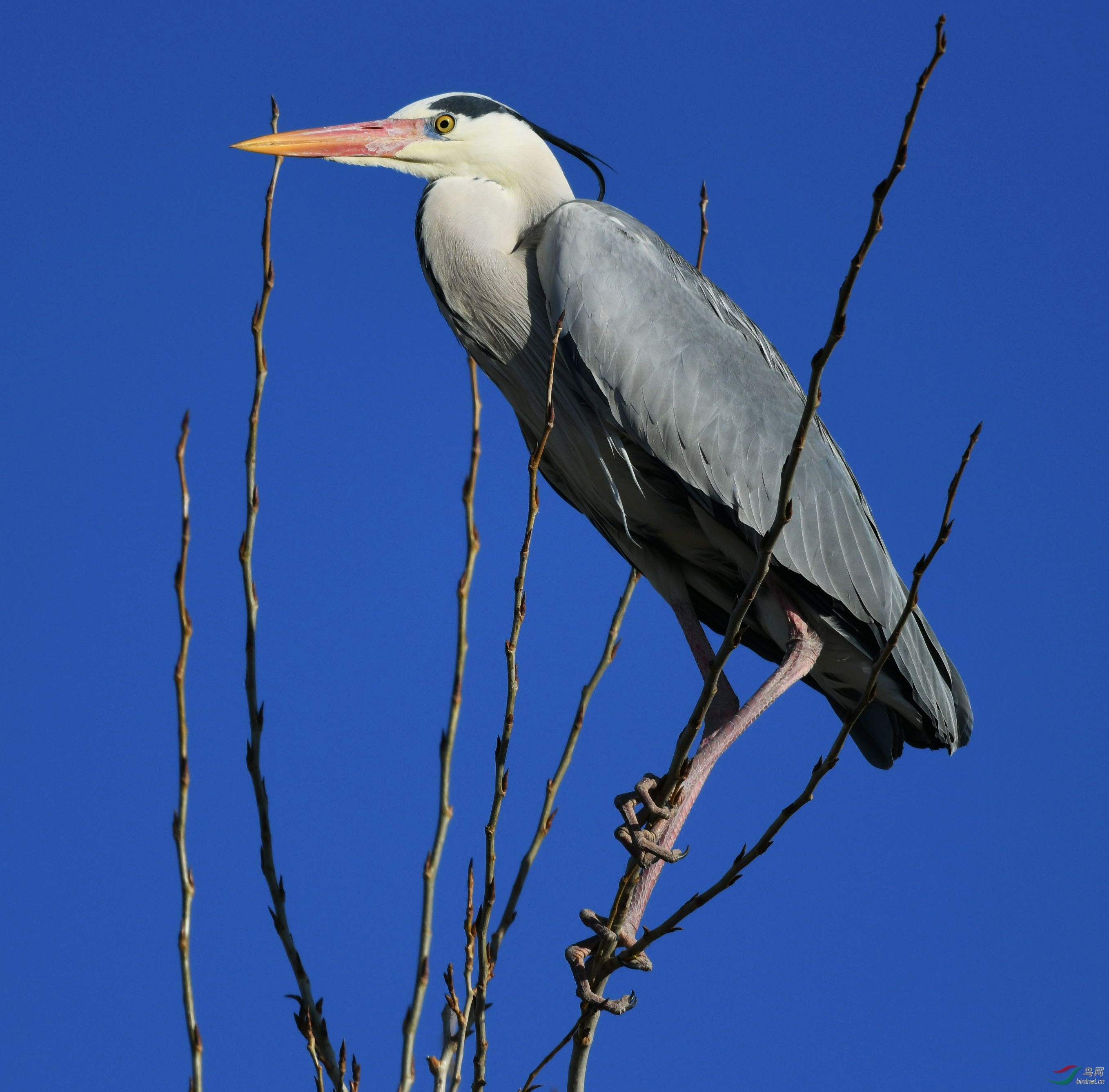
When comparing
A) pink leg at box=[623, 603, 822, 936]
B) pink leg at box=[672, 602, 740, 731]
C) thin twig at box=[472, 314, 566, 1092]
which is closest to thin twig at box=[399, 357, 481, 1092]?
thin twig at box=[472, 314, 566, 1092]

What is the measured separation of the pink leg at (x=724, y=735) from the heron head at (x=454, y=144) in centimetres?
148

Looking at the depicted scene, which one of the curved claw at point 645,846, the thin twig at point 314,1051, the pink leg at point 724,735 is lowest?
the thin twig at point 314,1051

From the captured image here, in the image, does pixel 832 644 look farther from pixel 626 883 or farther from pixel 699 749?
pixel 626 883

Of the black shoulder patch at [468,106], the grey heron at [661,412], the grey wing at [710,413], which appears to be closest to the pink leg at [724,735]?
the grey heron at [661,412]

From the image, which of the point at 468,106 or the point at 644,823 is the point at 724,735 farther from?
the point at 468,106

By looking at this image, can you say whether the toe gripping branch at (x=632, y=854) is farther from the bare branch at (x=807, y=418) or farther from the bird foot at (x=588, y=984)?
the bare branch at (x=807, y=418)

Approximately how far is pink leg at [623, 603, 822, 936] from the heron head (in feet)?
4.85

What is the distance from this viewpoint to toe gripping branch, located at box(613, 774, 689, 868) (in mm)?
2340

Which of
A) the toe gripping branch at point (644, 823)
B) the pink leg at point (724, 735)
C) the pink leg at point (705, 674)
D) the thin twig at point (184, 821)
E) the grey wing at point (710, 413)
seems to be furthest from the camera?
the pink leg at point (705, 674)

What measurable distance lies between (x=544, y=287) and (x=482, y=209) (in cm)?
39

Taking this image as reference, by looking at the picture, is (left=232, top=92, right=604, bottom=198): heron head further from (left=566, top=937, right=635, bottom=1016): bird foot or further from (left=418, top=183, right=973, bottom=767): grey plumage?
(left=566, top=937, right=635, bottom=1016): bird foot

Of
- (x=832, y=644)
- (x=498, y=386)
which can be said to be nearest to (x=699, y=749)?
(x=832, y=644)

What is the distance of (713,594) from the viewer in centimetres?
335

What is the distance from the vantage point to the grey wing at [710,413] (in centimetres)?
295
